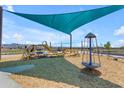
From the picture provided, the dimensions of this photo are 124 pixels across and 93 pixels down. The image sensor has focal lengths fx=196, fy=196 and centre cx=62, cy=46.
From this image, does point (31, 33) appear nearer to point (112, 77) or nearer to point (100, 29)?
point (100, 29)

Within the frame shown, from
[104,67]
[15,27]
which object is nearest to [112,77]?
[104,67]

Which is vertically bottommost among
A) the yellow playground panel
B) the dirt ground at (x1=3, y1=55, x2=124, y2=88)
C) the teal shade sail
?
the dirt ground at (x1=3, y1=55, x2=124, y2=88)

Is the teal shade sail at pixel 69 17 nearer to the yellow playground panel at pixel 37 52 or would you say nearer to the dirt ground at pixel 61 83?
the dirt ground at pixel 61 83

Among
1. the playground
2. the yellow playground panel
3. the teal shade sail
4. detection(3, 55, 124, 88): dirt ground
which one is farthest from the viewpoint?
the yellow playground panel

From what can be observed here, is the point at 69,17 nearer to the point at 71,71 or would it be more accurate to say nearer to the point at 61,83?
the point at 71,71

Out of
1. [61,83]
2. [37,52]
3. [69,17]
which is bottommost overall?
[61,83]

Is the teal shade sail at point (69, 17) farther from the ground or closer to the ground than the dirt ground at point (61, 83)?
farther from the ground

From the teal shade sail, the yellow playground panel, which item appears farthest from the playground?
the yellow playground panel

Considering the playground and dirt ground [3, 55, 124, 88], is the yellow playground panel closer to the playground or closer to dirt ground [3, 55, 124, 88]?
the playground

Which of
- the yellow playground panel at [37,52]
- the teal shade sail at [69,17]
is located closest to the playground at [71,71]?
the teal shade sail at [69,17]

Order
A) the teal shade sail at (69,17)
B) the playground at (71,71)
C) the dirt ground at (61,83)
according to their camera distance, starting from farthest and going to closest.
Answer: the teal shade sail at (69,17) → the playground at (71,71) → the dirt ground at (61,83)

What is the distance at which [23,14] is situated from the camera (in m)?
9.05

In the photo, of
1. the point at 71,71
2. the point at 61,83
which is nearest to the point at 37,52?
the point at 71,71
